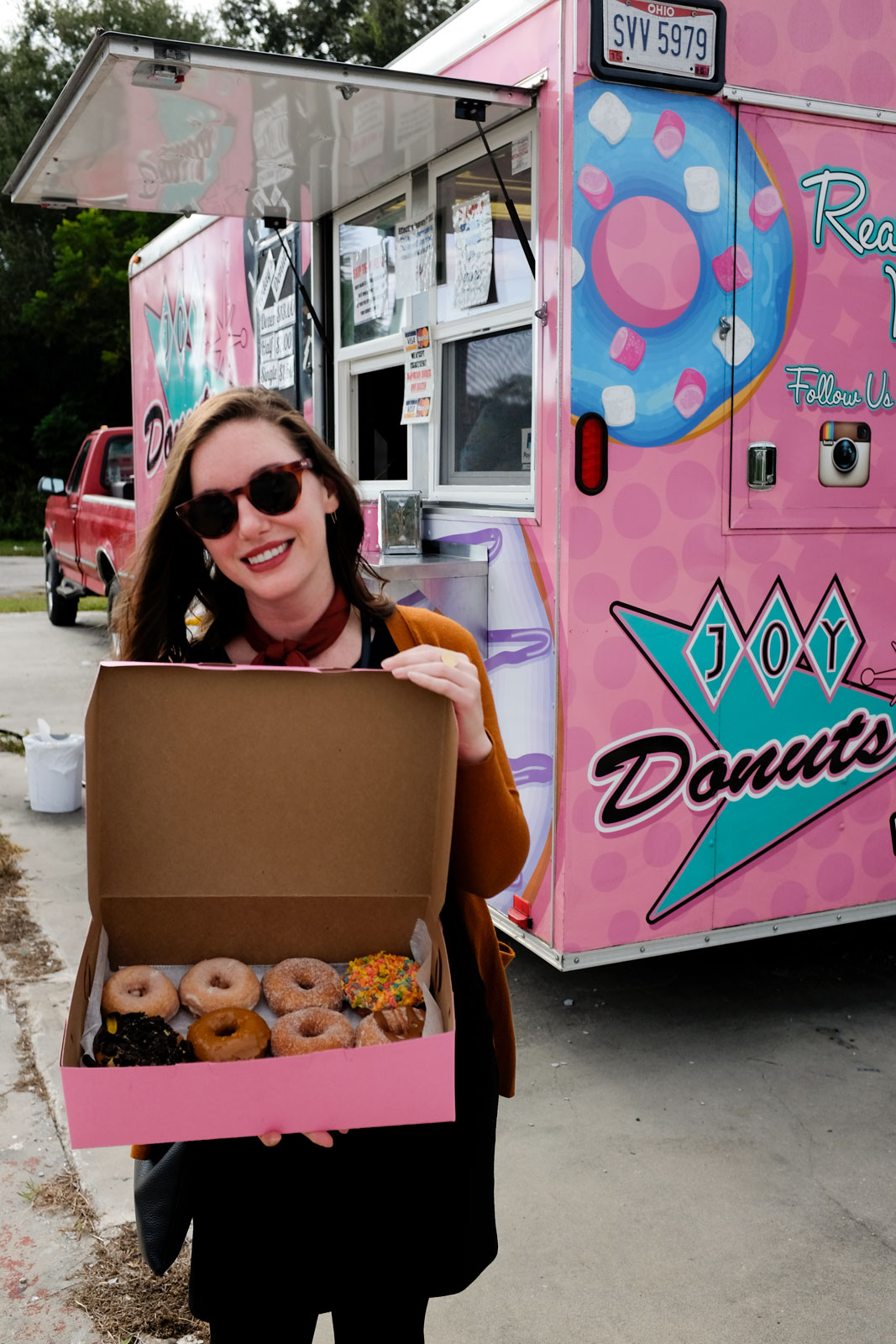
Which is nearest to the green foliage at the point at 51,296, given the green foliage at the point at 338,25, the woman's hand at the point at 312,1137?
the green foliage at the point at 338,25

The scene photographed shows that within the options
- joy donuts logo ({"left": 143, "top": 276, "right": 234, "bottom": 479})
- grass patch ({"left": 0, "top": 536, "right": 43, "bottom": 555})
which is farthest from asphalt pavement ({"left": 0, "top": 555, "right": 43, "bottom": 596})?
joy donuts logo ({"left": 143, "top": 276, "right": 234, "bottom": 479})

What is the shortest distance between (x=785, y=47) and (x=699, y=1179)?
314 centimetres

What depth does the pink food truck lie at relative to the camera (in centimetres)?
336

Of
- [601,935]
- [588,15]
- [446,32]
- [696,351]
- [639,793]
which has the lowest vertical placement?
[601,935]

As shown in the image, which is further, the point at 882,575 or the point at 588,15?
the point at 882,575

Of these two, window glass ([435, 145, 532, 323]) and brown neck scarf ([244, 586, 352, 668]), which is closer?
brown neck scarf ([244, 586, 352, 668])

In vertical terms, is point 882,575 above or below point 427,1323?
above

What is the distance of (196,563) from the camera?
1.88 m

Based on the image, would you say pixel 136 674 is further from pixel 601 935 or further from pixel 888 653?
pixel 888 653

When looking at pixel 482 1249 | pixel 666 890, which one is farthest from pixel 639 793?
pixel 482 1249

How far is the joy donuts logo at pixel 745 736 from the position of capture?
359 centimetres

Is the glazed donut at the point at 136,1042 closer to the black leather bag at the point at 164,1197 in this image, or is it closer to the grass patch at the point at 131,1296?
the black leather bag at the point at 164,1197

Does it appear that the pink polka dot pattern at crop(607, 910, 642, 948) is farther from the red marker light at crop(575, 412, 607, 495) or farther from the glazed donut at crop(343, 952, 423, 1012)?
the glazed donut at crop(343, 952, 423, 1012)

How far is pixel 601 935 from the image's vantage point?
11.8 ft
